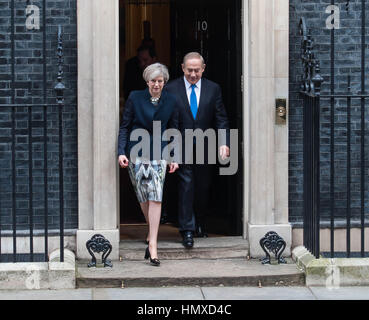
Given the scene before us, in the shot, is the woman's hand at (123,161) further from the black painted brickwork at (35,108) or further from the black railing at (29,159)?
the black railing at (29,159)

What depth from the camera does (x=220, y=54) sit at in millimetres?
10500

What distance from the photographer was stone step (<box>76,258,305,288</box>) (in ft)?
28.5

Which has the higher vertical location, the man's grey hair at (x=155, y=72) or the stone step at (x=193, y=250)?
the man's grey hair at (x=155, y=72)

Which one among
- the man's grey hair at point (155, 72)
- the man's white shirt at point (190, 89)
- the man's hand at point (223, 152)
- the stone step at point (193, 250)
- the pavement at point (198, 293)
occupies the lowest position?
the pavement at point (198, 293)

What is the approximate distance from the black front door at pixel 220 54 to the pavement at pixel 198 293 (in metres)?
1.46

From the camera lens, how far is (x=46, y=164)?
8883mm

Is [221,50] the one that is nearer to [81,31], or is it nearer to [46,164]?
[81,31]

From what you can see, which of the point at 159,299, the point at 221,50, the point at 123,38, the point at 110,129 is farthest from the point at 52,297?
the point at 123,38

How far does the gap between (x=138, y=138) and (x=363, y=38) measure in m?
2.14

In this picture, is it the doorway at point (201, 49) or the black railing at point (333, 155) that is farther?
the doorway at point (201, 49)

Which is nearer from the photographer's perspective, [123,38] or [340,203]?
[340,203]

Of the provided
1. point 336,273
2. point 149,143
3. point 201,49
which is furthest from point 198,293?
point 201,49

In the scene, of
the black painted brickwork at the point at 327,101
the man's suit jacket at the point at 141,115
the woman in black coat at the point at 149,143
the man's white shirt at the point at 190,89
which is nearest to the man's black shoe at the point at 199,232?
the woman in black coat at the point at 149,143

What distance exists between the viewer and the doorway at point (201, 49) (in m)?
10.1
